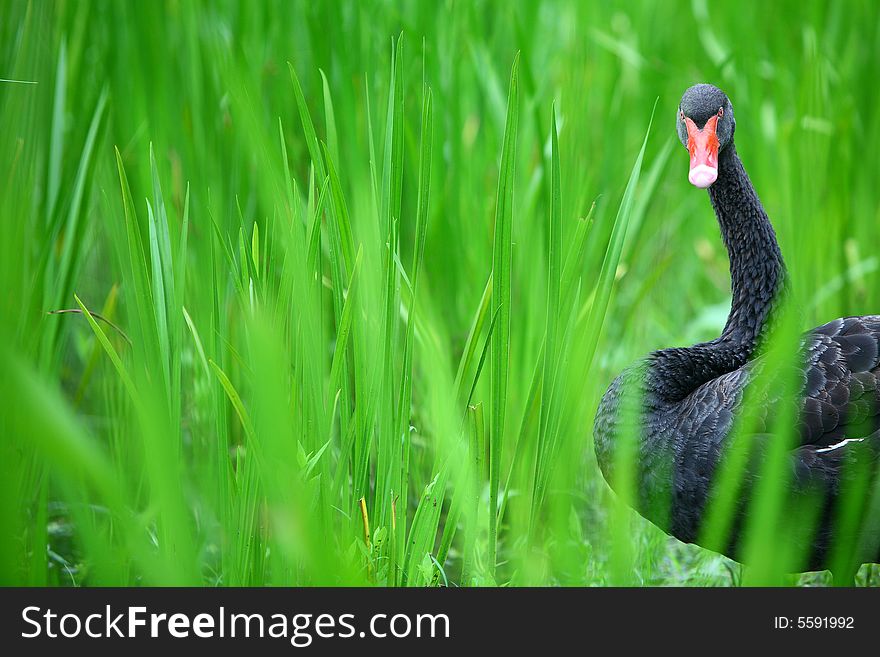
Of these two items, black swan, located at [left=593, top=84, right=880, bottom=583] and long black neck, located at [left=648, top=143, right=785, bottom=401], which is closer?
black swan, located at [left=593, top=84, right=880, bottom=583]

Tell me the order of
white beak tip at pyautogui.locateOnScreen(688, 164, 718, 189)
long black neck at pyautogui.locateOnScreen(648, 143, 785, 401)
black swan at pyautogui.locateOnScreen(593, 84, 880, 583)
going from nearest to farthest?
1. black swan at pyautogui.locateOnScreen(593, 84, 880, 583)
2. white beak tip at pyautogui.locateOnScreen(688, 164, 718, 189)
3. long black neck at pyautogui.locateOnScreen(648, 143, 785, 401)

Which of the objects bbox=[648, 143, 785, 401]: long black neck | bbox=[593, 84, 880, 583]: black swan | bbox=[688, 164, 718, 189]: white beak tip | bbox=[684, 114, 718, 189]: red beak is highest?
bbox=[684, 114, 718, 189]: red beak

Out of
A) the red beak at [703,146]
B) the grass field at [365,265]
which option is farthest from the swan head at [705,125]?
the grass field at [365,265]

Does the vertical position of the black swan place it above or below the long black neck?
below

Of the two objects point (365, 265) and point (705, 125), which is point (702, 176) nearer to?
point (705, 125)

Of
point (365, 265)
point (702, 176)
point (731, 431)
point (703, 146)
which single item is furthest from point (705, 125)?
point (365, 265)

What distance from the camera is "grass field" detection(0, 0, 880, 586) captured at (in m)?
1.08

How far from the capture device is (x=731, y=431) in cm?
144

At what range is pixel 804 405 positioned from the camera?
145 centimetres

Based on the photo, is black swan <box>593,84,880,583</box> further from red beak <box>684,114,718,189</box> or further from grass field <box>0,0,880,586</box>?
grass field <box>0,0,880,586</box>

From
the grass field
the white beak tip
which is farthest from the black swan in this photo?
the grass field

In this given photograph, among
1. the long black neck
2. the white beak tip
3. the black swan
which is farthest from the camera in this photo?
the long black neck
